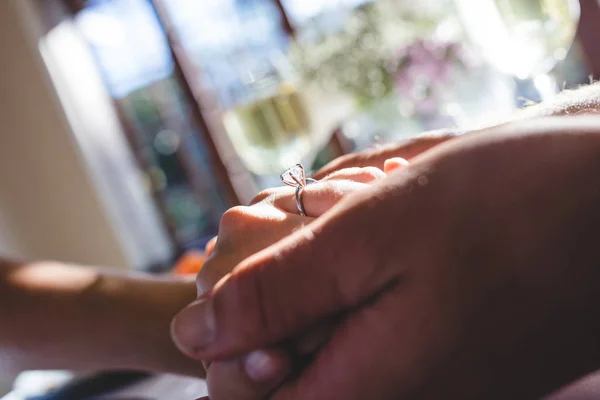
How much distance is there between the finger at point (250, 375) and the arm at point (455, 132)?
0.20m

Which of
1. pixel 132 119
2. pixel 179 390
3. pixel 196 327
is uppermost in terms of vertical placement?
pixel 132 119

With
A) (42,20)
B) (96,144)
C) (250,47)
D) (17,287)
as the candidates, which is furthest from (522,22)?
(42,20)

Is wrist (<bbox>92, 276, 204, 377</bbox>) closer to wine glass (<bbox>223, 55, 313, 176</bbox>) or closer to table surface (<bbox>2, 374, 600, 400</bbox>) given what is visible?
table surface (<bbox>2, 374, 600, 400</bbox>)

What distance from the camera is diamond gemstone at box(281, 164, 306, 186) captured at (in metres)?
0.37

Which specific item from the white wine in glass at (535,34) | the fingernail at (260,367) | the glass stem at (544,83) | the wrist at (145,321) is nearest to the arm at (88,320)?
the wrist at (145,321)

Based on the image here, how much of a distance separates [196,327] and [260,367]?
3 cm

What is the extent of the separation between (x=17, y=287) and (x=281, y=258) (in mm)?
427

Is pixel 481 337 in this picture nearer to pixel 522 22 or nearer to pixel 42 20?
pixel 522 22

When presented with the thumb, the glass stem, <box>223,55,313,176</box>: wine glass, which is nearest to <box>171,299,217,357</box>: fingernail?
the thumb

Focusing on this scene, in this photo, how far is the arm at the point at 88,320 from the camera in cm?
50

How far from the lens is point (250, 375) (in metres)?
0.26

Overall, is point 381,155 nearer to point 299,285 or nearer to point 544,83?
point 299,285

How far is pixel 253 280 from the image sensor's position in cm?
22

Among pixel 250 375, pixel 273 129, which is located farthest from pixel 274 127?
pixel 250 375
